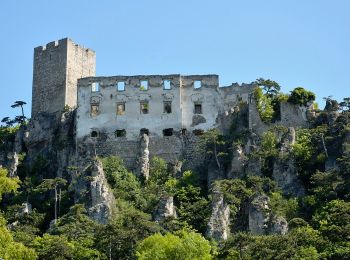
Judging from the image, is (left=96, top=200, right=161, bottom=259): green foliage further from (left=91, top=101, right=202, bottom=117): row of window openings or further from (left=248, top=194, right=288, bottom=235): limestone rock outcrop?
(left=91, top=101, right=202, bottom=117): row of window openings

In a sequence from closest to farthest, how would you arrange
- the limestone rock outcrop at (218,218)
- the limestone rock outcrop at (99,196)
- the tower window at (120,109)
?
the limestone rock outcrop at (218,218)
the limestone rock outcrop at (99,196)
the tower window at (120,109)

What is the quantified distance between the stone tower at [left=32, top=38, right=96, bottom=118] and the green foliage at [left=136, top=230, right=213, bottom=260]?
23.3 m

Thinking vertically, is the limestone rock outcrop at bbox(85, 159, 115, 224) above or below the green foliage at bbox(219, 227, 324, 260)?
above

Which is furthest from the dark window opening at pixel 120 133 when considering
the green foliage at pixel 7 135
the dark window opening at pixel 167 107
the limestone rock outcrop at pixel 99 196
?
the green foliage at pixel 7 135

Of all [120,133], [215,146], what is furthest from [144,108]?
[215,146]

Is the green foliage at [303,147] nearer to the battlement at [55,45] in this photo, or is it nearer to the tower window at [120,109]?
the tower window at [120,109]

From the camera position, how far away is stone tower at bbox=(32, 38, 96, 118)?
64.9m

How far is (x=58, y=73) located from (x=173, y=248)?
27.0 m

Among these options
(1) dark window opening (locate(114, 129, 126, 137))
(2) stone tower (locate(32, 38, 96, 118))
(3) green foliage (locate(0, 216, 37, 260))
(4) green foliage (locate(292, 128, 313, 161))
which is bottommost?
(3) green foliage (locate(0, 216, 37, 260))

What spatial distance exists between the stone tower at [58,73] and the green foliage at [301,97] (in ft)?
52.9

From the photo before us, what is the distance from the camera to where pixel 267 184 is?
2044 inches

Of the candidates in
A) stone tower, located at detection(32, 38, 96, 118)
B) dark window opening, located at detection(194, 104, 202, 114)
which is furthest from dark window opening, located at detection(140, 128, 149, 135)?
stone tower, located at detection(32, 38, 96, 118)

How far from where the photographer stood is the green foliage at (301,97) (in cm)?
5800

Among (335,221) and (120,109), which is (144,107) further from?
(335,221)
